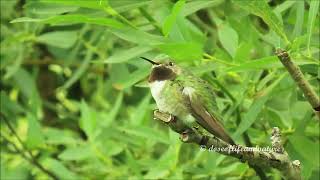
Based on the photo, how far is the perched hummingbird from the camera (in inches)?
65.5

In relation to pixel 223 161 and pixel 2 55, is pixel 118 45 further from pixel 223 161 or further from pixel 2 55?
pixel 223 161

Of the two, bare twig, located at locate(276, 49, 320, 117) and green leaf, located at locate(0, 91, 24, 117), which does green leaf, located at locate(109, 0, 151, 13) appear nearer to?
bare twig, located at locate(276, 49, 320, 117)

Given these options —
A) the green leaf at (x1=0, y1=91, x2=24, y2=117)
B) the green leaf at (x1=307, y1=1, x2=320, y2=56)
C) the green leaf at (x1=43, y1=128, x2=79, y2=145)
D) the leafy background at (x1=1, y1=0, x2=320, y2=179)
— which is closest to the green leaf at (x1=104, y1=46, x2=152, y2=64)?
the leafy background at (x1=1, y1=0, x2=320, y2=179)

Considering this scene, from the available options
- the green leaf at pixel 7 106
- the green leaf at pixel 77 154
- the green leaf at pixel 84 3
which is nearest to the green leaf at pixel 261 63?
the green leaf at pixel 84 3

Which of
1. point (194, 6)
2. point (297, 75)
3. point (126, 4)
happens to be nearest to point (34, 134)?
point (126, 4)

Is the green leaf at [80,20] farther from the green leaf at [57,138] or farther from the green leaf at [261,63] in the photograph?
the green leaf at [57,138]

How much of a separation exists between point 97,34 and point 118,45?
25cm

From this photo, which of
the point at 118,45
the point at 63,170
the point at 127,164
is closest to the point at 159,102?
the point at 127,164

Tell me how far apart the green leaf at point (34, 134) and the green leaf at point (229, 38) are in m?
0.97

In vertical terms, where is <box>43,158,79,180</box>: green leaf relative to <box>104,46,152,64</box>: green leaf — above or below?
below

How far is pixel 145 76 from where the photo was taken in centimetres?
219

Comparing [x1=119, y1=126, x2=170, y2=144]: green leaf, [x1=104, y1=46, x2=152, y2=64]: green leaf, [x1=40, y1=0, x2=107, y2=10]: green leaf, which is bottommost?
[x1=119, y1=126, x2=170, y2=144]: green leaf

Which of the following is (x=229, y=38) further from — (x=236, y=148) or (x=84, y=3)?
(x=236, y=148)

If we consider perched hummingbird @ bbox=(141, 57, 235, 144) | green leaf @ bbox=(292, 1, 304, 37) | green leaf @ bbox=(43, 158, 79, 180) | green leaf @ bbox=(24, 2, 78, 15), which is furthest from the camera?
green leaf @ bbox=(43, 158, 79, 180)
